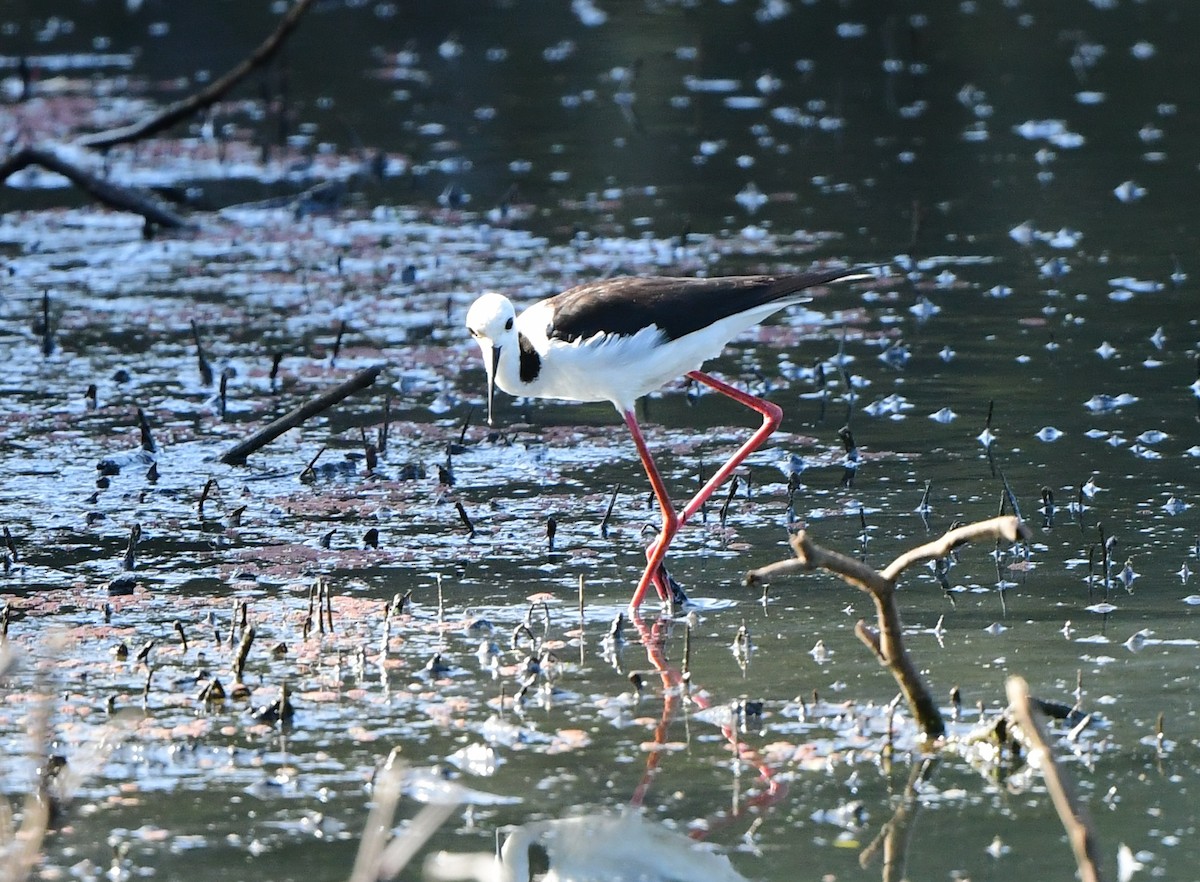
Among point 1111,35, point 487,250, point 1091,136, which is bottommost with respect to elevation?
point 487,250

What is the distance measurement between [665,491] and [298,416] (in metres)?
1.79

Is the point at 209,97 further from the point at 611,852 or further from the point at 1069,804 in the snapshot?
the point at 1069,804

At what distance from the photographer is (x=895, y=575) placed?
492cm

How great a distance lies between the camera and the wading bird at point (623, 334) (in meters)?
7.05

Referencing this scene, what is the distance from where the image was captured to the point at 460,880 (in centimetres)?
463

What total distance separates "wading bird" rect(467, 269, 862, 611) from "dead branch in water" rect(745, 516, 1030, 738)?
1799 mm

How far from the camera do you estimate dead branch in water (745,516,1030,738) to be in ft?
15.2

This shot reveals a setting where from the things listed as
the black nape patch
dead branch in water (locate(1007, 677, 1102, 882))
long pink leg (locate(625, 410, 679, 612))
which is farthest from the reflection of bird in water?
the black nape patch

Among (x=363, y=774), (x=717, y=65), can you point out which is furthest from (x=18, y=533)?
(x=717, y=65)

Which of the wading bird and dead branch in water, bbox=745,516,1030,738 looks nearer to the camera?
dead branch in water, bbox=745,516,1030,738

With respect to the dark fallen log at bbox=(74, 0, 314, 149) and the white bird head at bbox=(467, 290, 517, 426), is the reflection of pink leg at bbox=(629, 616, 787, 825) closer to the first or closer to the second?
the white bird head at bbox=(467, 290, 517, 426)

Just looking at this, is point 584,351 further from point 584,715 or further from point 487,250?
point 487,250

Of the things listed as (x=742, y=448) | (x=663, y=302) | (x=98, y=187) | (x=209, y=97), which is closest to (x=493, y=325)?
(x=663, y=302)

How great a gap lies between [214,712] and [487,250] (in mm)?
7503
